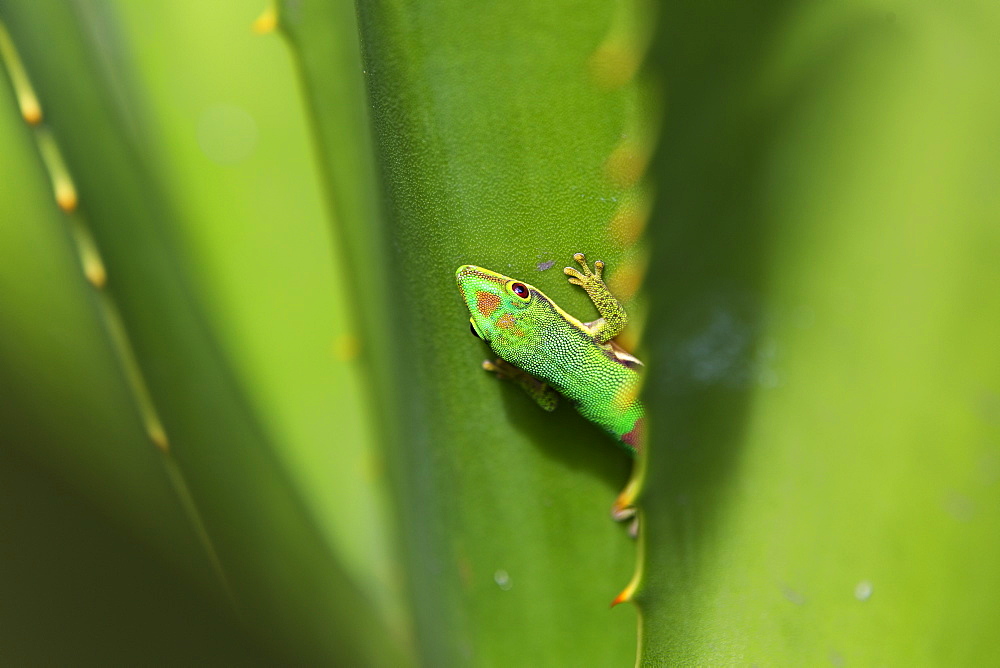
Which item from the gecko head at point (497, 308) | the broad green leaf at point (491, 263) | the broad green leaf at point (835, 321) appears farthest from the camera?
the gecko head at point (497, 308)

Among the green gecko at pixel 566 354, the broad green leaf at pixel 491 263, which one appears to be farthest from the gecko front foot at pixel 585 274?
the green gecko at pixel 566 354

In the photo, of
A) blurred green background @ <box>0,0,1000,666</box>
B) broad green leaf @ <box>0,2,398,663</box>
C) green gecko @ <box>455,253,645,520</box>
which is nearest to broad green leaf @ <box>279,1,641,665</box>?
blurred green background @ <box>0,0,1000,666</box>

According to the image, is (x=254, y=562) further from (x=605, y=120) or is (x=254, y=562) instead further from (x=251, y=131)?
(x=605, y=120)

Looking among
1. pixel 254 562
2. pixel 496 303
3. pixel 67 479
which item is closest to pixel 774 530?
pixel 254 562

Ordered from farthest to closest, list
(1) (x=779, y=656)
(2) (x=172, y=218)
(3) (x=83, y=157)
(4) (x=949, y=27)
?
1. (2) (x=172, y=218)
2. (3) (x=83, y=157)
3. (1) (x=779, y=656)
4. (4) (x=949, y=27)

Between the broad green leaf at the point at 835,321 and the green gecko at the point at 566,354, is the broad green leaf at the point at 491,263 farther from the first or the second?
the green gecko at the point at 566,354

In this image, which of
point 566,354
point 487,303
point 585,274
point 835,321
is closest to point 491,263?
point 585,274

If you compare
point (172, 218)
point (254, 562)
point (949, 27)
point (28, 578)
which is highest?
A: point (949, 27)

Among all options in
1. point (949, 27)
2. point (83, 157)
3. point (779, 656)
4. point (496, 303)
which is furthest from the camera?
point (496, 303)

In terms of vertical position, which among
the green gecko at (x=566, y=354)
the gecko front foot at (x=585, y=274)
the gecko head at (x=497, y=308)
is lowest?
the green gecko at (x=566, y=354)
